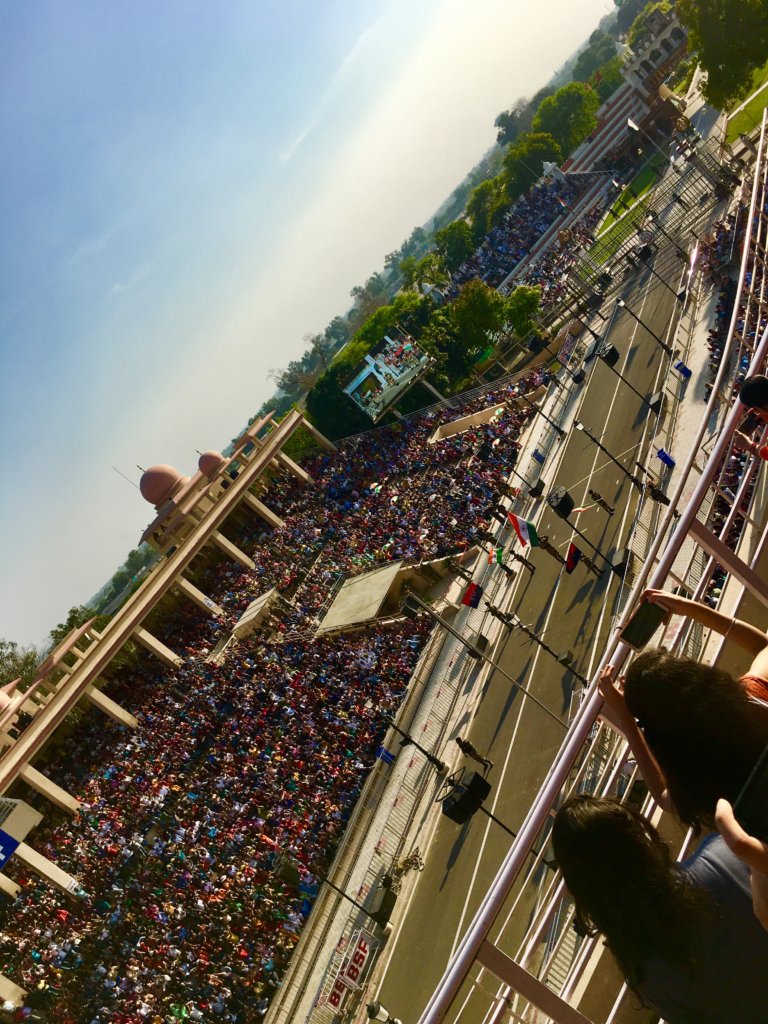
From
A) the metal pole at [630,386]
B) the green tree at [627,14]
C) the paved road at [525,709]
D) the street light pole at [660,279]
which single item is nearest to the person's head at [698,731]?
the paved road at [525,709]

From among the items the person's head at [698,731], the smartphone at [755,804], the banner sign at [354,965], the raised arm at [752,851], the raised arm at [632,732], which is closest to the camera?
the raised arm at [752,851]

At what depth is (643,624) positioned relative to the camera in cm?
530

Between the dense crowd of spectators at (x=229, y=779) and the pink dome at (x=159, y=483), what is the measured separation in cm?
1355

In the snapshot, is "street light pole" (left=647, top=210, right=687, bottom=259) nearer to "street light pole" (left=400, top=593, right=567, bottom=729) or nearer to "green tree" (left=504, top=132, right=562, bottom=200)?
"street light pole" (left=400, top=593, right=567, bottom=729)

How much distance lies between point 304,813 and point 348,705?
4416 millimetres

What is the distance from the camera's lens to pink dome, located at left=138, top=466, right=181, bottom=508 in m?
54.0

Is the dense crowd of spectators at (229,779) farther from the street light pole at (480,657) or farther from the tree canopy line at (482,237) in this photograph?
the tree canopy line at (482,237)

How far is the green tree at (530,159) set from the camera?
8406cm

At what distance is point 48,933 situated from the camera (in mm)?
25000

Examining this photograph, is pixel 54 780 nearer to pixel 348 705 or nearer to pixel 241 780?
pixel 241 780

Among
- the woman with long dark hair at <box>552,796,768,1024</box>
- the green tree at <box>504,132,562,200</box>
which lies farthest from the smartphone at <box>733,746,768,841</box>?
the green tree at <box>504,132,562,200</box>

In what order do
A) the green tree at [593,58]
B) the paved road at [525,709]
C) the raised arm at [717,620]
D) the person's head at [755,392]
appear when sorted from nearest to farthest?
the raised arm at [717,620] → the person's head at [755,392] → the paved road at [525,709] → the green tree at [593,58]

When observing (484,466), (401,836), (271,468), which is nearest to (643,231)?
(484,466)

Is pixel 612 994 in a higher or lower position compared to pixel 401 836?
lower
